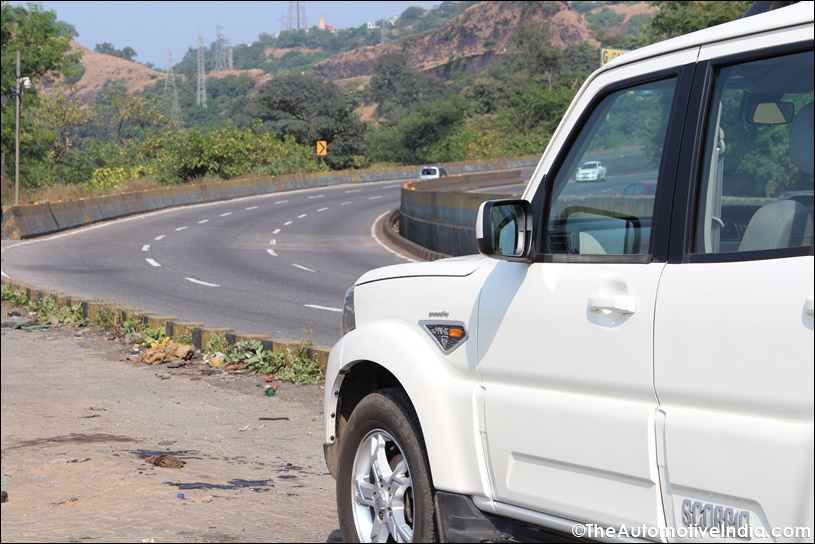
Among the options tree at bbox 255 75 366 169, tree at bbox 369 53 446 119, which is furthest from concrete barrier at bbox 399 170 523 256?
tree at bbox 369 53 446 119

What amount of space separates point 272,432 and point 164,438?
93 centimetres

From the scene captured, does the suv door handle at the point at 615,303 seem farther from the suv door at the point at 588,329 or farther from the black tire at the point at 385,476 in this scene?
the black tire at the point at 385,476

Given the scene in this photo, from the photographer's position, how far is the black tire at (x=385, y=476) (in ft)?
14.0

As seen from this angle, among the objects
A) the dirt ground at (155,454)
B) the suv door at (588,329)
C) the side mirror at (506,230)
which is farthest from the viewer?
the dirt ground at (155,454)

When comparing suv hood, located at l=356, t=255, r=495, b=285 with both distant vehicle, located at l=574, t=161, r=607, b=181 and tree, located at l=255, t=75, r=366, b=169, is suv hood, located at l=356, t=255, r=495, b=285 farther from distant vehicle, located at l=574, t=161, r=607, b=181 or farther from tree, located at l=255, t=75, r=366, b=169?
tree, located at l=255, t=75, r=366, b=169

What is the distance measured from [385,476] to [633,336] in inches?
61.2

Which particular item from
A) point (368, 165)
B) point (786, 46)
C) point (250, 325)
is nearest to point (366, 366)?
point (786, 46)

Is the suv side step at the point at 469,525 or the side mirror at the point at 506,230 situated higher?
the side mirror at the point at 506,230

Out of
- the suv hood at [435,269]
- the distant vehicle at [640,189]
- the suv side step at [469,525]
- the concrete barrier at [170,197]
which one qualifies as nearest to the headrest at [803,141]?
the distant vehicle at [640,189]

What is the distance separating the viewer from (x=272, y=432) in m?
8.76

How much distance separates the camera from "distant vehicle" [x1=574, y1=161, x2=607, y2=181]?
13.1 feet

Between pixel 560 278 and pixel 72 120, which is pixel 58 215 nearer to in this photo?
pixel 560 278

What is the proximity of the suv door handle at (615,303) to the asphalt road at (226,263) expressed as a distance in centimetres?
937

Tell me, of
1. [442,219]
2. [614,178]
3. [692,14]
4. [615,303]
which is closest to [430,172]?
[692,14]
